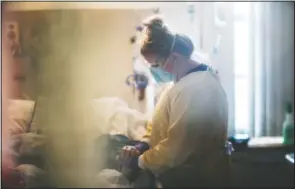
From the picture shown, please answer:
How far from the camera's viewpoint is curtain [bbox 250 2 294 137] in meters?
1.24

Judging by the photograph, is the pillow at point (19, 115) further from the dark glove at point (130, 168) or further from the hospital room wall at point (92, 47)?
the dark glove at point (130, 168)

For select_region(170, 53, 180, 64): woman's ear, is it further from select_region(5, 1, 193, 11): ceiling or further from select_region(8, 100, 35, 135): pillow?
select_region(8, 100, 35, 135): pillow

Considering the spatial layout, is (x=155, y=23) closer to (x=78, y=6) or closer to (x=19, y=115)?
(x=78, y=6)

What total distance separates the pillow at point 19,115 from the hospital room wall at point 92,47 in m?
0.03

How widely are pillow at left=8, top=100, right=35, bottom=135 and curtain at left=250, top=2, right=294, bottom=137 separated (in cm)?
63

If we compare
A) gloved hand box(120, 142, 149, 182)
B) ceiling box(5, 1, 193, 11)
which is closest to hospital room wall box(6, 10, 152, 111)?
ceiling box(5, 1, 193, 11)

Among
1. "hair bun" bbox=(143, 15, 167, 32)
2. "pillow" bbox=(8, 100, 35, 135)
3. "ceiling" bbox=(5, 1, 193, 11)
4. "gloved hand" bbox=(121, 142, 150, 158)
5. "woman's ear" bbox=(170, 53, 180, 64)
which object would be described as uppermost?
"ceiling" bbox=(5, 1, 193, 11)

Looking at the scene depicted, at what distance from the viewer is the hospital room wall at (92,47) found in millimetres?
1188

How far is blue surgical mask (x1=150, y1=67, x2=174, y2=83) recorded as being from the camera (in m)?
1.17

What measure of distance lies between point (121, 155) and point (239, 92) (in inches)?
14.9

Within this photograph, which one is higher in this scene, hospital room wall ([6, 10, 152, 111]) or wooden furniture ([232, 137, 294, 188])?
hospital room wall ([6, 10, 152, 111])

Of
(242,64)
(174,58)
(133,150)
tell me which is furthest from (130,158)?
Result: (242,64)

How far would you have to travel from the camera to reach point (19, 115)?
1.20 meters

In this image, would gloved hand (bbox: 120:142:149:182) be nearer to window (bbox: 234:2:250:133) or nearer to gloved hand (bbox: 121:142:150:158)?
gloved hand (bbox: 121:142:150:158)
